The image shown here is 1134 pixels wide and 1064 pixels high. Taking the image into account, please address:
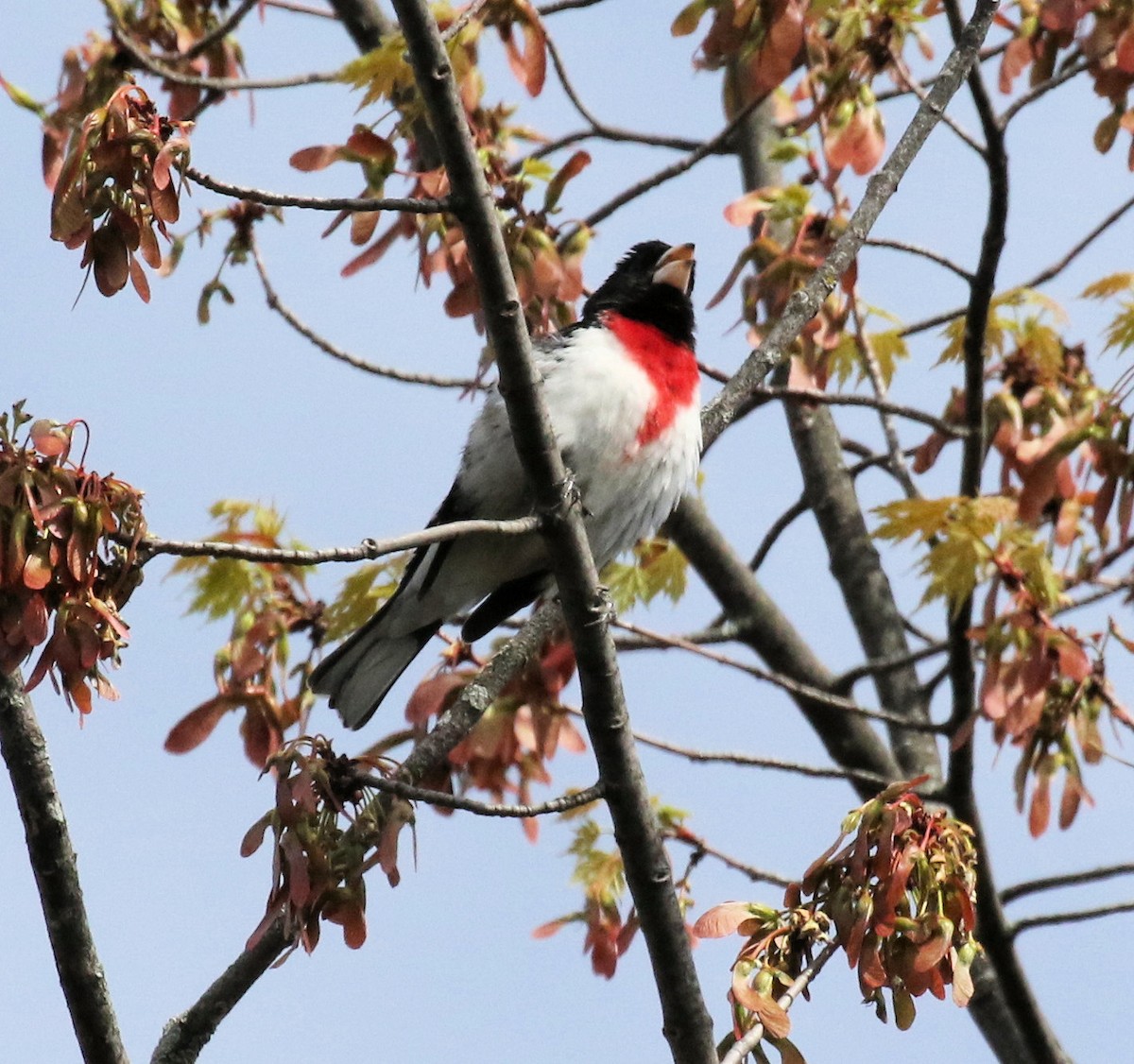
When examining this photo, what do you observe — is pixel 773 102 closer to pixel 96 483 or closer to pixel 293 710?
pixel 293 710

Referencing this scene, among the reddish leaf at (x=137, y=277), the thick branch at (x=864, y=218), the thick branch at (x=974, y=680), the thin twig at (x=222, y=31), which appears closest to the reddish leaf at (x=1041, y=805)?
the thick branch at (x=974, y=680)

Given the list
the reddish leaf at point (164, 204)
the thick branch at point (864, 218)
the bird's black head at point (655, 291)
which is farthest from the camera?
the bird's black head at point (655, 291)

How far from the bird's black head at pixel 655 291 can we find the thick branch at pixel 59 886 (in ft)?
9.64

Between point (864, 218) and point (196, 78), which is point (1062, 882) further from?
point (196, 78)

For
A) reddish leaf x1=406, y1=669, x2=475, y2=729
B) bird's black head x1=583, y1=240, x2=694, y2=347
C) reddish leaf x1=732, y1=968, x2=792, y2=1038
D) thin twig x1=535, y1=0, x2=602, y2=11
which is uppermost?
thin twig x1=535, y1=0, x2=602, y2=11

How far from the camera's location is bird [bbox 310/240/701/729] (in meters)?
5.13

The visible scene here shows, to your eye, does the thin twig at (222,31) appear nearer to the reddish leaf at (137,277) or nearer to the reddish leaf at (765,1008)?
the reddish leaf at (137,277)

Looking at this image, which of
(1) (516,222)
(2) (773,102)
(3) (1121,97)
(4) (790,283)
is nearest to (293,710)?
(1) (516,222)

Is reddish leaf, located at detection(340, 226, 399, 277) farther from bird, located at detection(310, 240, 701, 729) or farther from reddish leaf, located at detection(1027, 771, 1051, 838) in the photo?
reddish leaf, located at detection(1027, 771, 1051, 838)

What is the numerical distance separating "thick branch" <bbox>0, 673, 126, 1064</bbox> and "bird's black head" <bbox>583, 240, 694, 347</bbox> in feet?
9.64

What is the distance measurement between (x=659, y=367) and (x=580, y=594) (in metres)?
1.86

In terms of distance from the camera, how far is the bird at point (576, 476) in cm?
513

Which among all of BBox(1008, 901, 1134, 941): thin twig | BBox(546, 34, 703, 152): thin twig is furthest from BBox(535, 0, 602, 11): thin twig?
BBox(1008, 901, 1134, 941): thin twig

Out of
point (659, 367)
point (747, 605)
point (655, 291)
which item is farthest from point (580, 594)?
point (747, 605)
